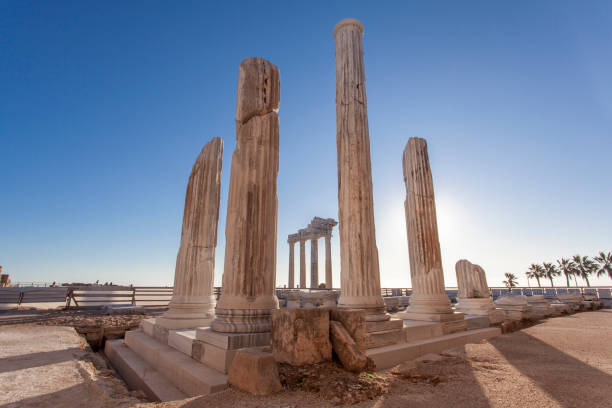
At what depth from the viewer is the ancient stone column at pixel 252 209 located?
18.7 feet

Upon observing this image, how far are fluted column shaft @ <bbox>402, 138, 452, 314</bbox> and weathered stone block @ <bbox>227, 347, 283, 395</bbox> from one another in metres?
6.91

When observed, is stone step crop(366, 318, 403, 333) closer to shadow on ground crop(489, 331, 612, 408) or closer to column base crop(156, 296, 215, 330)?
shadow on ground crop(489, 331, 612, 408)

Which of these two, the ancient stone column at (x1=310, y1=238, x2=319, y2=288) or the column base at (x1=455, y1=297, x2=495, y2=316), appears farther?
the ancient stone column at (x1=310, y1=238, x2=319, y2=288)

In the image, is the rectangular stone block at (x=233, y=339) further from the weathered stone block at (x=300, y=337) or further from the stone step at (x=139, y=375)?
the weathered stone block at (x=300, y=337)

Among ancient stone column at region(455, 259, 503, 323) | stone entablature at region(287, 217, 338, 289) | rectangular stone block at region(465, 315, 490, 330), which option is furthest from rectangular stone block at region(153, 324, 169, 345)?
stone entablature at region(287, 217, 338, 289)

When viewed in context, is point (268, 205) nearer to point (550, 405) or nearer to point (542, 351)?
point (550, 405)

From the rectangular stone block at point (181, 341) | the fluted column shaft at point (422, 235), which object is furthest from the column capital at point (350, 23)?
the rectangular stone block at point (181, 341)

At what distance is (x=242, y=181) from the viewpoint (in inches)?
252

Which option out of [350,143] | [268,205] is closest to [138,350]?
[268,205]

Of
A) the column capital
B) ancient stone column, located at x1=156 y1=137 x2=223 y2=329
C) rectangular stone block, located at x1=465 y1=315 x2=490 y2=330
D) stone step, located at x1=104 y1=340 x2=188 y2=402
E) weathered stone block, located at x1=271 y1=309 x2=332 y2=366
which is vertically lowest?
stone step, located at x1=104 y1=340 x2=188 y2=402

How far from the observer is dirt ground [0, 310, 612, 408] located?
324 cm

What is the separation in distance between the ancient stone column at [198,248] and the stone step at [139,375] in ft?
3.51

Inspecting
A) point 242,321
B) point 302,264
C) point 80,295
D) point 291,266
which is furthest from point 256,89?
point 291,266

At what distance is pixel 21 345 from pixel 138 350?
9.85 feet
